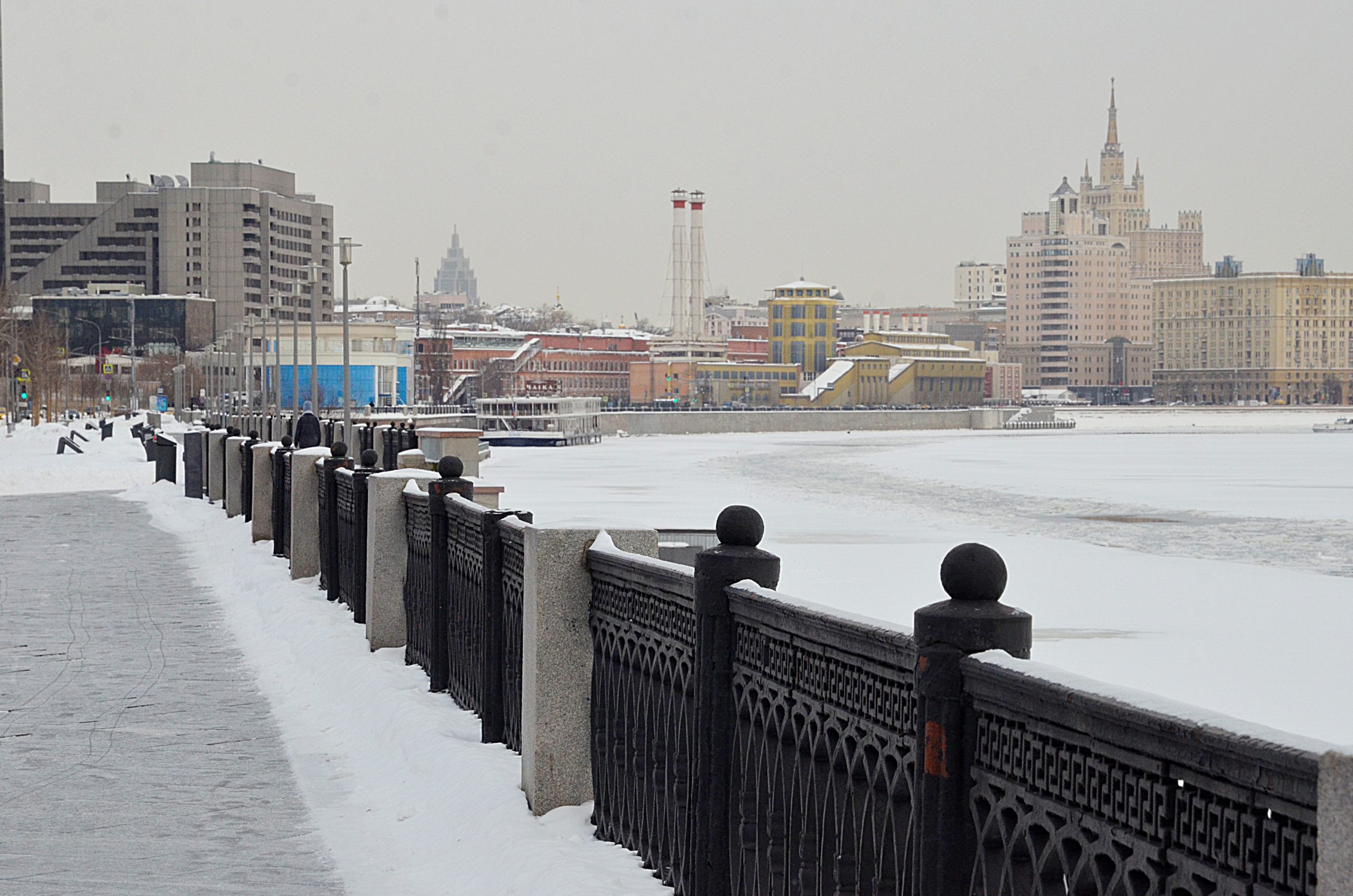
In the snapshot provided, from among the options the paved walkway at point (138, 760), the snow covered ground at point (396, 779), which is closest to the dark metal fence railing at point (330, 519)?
the snow covered ground at point (396, 779)

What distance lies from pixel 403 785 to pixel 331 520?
726 cm

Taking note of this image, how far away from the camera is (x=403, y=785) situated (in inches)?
340

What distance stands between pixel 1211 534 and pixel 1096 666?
17458 mm

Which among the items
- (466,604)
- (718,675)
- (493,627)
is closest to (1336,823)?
(718,675)

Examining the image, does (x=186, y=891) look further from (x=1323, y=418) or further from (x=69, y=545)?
(x=1323, y=418)

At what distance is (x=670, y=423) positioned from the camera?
137 m

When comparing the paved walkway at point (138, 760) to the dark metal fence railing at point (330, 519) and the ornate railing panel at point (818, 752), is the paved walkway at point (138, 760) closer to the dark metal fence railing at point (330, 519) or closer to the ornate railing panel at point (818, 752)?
the dark metal fence railing at point (330, 519)

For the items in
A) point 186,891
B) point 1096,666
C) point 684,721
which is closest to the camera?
point 684,721

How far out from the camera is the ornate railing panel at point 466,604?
9.16 meters

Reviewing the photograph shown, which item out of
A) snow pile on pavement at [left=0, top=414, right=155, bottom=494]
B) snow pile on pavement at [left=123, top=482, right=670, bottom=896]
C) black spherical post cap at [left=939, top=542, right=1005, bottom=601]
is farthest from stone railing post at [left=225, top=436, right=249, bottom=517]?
black spherical post cap at [left=939, top=542, right=1005, bottom=601]

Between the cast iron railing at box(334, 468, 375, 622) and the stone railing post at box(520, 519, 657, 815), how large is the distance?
20.0 feet

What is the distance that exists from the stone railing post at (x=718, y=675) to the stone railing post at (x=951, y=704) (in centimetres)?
173

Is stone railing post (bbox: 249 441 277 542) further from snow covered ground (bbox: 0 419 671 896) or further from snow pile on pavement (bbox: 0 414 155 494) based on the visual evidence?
snow pile on pavement (bbox: 0 414 155 494)

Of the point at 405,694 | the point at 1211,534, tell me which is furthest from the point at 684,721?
the point at 1211,534
